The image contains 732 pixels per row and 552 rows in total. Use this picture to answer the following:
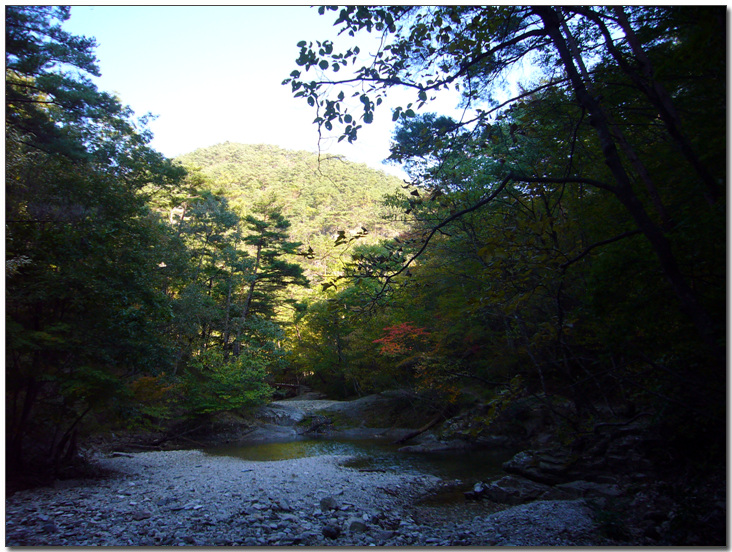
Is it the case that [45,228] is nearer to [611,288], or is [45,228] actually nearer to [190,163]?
[611,288]

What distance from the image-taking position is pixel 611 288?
2748 millimetres

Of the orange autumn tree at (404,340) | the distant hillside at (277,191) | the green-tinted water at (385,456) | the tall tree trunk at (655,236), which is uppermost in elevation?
the distant hillside at (277,191)

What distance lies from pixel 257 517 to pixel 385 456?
18.5 ft

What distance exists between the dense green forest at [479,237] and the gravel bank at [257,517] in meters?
1.07

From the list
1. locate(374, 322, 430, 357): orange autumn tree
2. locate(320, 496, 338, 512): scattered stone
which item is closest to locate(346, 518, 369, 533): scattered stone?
locate(320, 496, 338, 512): scattered stone

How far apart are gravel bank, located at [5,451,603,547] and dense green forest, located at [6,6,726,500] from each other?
A: 1.07 metres

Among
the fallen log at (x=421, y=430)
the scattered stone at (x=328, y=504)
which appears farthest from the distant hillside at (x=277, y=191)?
the scattered stone at (x=328, y=504)

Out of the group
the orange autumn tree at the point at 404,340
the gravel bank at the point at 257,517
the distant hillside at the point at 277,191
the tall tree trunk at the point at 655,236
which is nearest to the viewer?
the tall tree trunk at the point at 655,236

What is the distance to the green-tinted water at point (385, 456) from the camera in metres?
7.36

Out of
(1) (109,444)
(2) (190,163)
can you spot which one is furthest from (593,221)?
(2) (190,163)

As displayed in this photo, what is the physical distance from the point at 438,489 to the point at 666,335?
178 inches

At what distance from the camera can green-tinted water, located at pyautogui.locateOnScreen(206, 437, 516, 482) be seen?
736cm

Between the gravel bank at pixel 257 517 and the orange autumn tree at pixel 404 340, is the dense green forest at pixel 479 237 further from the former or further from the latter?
the gravel bank at pixel 257 517

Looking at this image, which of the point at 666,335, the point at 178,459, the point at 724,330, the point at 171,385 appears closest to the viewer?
the point at 724,330
